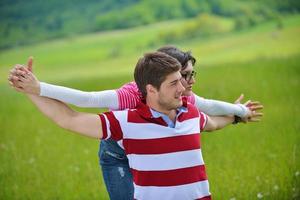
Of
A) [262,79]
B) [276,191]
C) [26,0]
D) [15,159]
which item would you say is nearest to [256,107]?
[276,191]

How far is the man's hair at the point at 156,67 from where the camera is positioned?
2742 mm

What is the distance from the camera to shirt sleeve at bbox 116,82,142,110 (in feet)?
9.93

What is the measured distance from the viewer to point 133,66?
36.4 ft

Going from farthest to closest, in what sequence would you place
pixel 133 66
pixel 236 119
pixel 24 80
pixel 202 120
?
pixel 133 66 < pixel 236 119 < pixel 202 120 < pixel 24 80

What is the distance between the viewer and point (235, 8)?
11.7 metres

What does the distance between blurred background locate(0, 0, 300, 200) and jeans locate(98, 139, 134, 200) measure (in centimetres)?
137

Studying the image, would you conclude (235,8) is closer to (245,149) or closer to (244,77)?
(244,77)

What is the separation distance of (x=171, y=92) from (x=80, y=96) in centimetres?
37

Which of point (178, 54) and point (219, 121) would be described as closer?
point (178, 54)

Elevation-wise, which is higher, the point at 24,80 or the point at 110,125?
the point at 24,80

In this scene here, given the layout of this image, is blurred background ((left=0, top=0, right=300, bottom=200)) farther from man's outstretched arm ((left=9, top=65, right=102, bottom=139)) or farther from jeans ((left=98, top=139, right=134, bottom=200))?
man's outstretched arm ((left=9, top=65, right=102, bottom=139))

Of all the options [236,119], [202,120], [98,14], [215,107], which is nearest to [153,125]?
[202,120]

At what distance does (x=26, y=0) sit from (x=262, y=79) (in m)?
4.97

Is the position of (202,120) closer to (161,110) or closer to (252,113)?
(161,110)
